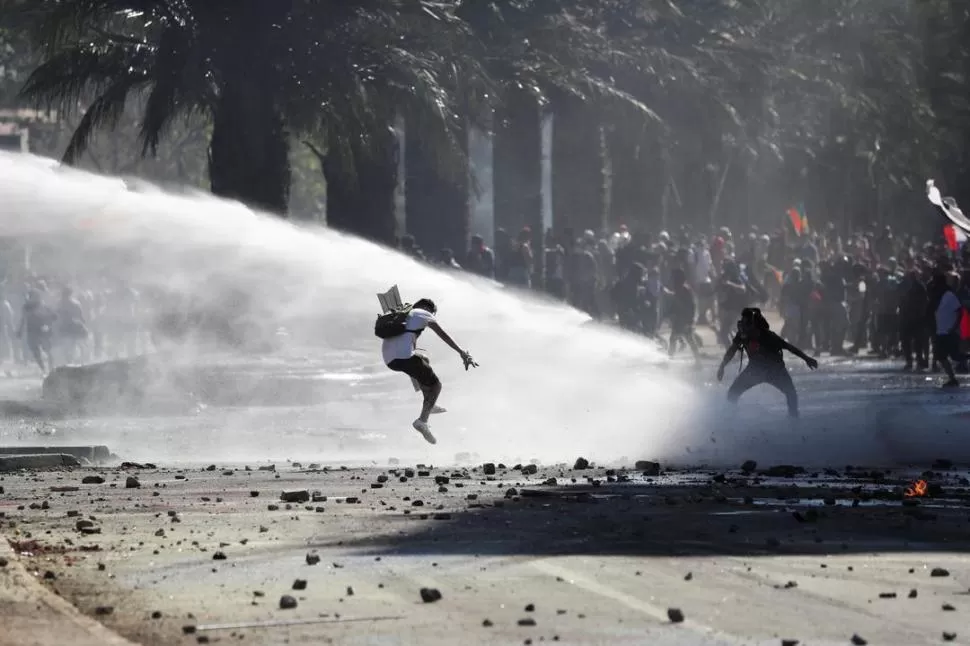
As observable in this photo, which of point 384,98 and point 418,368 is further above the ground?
point 384,98

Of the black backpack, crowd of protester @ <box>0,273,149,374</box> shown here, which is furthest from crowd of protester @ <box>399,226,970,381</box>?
the black backpack

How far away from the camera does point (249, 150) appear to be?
94.7 feet

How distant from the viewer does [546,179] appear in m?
107

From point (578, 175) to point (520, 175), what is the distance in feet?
9.96

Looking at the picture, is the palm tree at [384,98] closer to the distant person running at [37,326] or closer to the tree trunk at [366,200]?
the tree trunk at [366,200]

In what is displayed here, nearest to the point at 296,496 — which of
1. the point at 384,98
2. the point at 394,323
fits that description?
the point at 394,323

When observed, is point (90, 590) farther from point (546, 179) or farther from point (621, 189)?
point (546, 179)

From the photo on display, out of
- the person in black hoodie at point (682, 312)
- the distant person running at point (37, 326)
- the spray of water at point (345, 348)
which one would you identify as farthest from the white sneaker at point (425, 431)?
the distant person running at point (37, 326)

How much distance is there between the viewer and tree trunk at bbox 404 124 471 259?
1563 inches

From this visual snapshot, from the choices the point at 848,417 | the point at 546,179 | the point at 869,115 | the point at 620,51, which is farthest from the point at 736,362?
the point at 546,179

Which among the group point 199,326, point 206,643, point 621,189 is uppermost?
point 621,189

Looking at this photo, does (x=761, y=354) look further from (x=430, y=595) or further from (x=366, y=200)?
(x=366, y=200)

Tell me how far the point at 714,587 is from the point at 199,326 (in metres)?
19.7

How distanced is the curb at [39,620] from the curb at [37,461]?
24.2 feet
